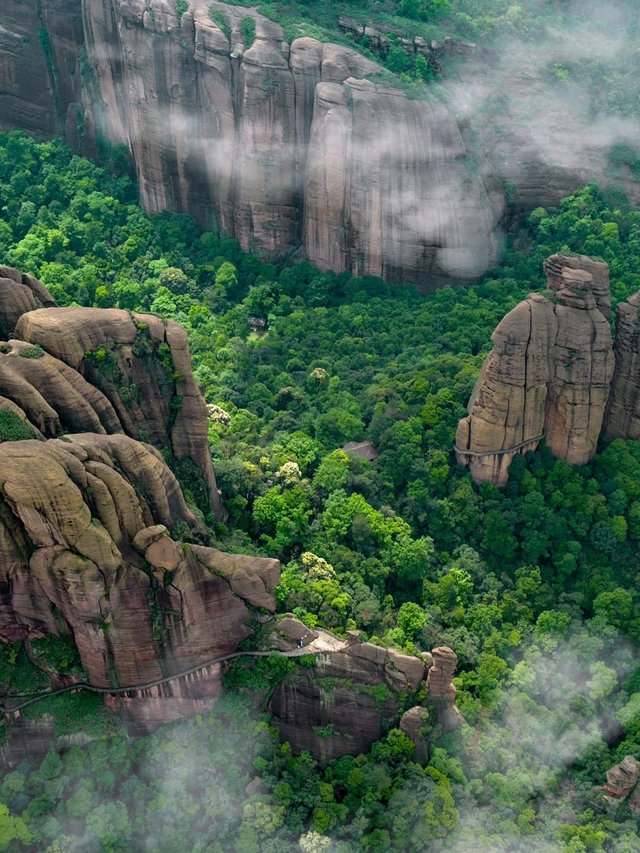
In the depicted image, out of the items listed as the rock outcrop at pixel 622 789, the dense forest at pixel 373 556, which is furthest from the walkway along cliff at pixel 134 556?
the rock outcrop at pixel 622 789

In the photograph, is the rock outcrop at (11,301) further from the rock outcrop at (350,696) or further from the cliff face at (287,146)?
the cliff face at (287,146)

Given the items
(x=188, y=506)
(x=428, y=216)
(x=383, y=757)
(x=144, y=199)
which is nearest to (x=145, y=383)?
(x=188, y=506)

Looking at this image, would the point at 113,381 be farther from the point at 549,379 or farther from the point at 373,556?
the point at 549,379

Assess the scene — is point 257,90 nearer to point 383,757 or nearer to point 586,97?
point 586,97

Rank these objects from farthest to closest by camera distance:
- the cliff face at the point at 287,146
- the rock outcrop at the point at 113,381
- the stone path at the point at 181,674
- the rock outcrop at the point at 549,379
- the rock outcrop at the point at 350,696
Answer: the cliff face at the point at 287,146, the rock outcrop at the point at 549,379, the rock outcrop at the point at 350,696, the stone path at the point at 181,674, the rock outcrop at the point at 113,381

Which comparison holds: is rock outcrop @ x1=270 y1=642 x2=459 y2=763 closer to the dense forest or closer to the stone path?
the stone path

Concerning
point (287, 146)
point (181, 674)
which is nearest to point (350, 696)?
point (181, 674)
